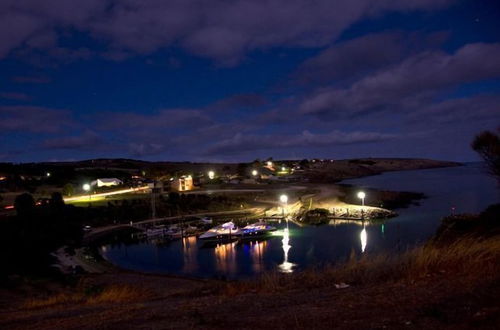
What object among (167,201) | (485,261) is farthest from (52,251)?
(485,261)

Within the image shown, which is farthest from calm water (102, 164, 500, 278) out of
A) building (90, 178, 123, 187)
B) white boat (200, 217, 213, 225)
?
building (90, 178, 123, 187)

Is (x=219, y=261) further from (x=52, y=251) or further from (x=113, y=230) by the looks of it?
(x=113, y=230)

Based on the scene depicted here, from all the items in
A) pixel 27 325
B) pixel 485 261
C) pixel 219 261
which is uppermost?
pixel 485 261

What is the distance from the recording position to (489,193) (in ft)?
241

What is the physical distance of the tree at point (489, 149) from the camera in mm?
18328

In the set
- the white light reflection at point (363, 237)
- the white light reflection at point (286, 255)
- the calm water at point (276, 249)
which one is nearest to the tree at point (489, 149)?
the calm water at point (276, 249)

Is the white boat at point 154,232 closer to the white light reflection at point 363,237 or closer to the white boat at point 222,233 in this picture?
the white boat at point 222,233

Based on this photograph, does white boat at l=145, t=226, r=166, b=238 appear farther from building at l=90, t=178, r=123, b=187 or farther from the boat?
building at l=90, t=178, r=123, b=187

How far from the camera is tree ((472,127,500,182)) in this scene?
1833 centimetres

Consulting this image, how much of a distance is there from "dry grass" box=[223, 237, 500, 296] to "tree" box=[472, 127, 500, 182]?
12.5 metres

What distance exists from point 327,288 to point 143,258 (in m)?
34.1

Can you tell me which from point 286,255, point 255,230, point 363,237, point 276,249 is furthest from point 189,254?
point 363,237

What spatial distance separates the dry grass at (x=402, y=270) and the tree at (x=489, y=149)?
12.5 metres

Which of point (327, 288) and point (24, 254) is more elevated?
point (327, 288)
